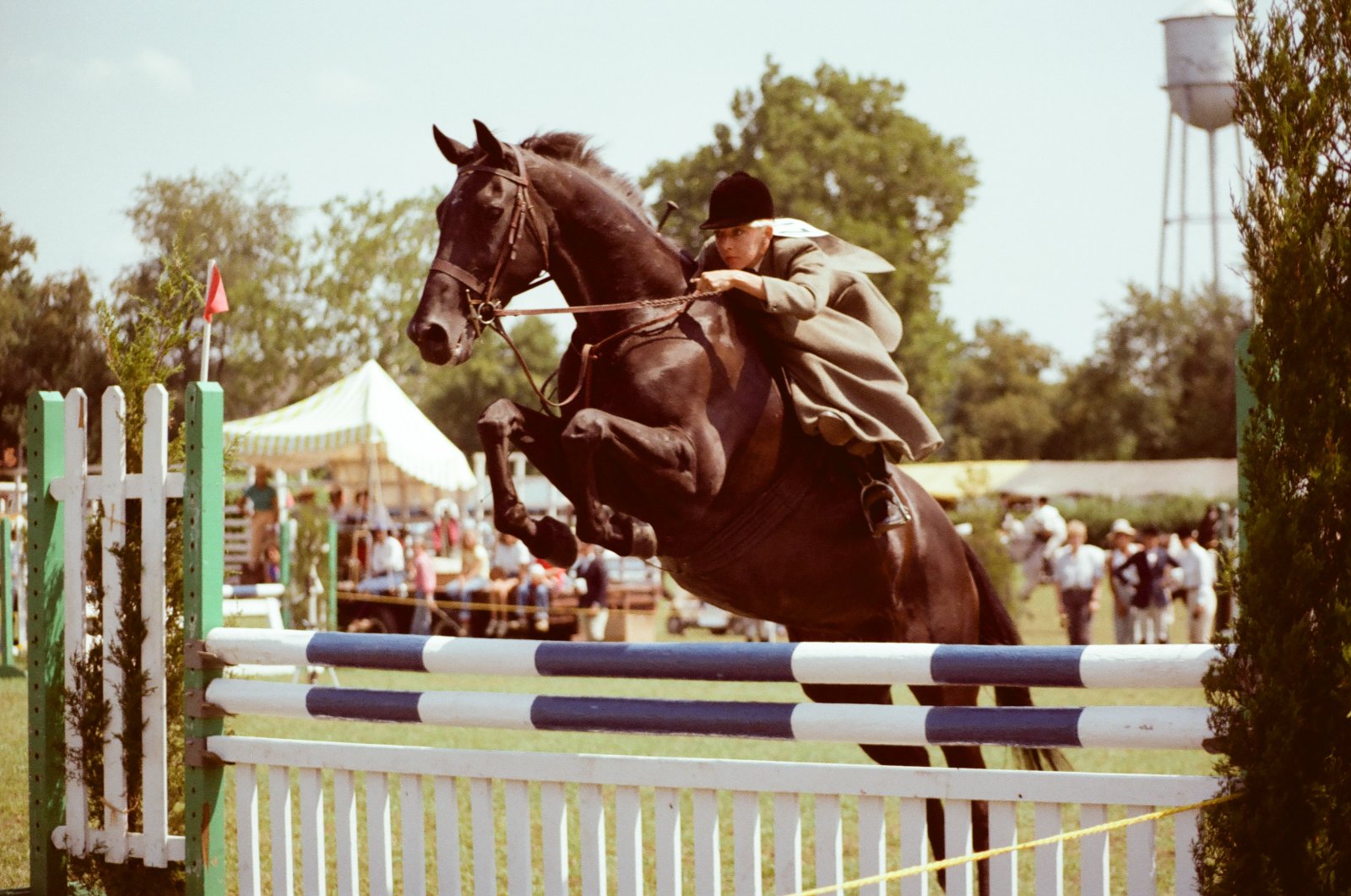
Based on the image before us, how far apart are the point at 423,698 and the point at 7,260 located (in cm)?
790

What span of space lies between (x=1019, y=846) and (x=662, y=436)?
5.98 ft

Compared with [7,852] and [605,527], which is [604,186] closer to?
[605,527]

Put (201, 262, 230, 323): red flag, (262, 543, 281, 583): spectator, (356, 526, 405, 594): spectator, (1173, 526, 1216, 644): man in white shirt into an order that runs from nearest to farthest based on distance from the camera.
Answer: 1. (201, 262, 230, 323): red flag
2. (262, 543, 281, 583): spectator
3. (1173, 526, 1216, 644): man in white shirt
4. (356, 526, 405, 594): spectator

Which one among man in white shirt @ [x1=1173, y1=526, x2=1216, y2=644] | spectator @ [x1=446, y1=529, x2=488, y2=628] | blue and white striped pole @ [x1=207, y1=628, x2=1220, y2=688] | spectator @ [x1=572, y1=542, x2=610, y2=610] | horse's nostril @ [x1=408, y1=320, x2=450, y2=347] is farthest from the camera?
spectator @ [x1=572, y1=542, x2=610, y2=610]

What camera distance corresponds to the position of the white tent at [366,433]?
18.0 meters

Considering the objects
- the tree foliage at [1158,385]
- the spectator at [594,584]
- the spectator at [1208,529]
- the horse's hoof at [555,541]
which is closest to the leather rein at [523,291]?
the horse's hoof at [555,541]

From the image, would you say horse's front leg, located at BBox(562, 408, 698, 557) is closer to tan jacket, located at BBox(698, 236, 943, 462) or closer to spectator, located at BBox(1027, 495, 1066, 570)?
tan jacket, located at BBox(698, 236, 943, 462)

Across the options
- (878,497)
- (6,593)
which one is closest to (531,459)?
(878,497)

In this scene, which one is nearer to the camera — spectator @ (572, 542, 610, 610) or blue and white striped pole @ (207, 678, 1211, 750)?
blue and white striped pole @ (207, 678, 1211, 750)

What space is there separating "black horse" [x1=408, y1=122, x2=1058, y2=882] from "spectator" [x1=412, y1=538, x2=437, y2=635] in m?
10.8

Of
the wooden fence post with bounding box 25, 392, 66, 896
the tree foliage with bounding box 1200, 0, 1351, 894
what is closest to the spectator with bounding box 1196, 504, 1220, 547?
the wooden fence post with bounding box 25, 392, 66, 896

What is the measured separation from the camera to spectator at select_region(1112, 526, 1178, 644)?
51.3 ft

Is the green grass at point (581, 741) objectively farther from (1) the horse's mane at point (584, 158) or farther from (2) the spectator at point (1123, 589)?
(2) the spectator at point (1123, 589)

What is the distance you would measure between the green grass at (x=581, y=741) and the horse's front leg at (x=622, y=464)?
3.78ft
